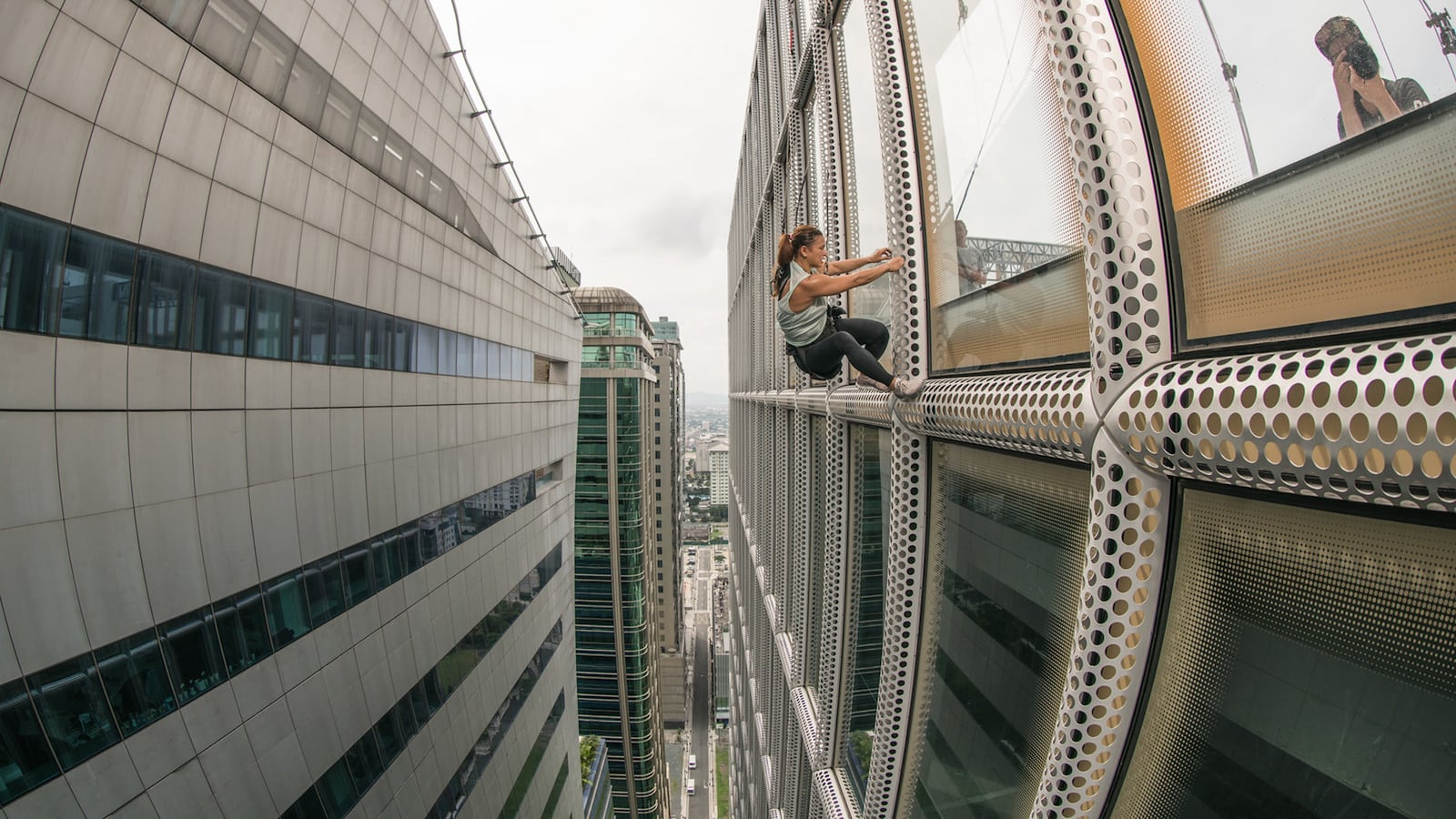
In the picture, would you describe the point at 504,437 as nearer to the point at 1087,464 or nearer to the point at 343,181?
the point at 343,181

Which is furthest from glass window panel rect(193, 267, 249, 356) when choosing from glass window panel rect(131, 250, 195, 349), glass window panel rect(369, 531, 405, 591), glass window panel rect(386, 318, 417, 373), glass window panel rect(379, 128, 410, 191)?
glass window panel rect(379, 128, 410, 191)

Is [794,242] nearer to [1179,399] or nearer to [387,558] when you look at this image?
[1179,399]

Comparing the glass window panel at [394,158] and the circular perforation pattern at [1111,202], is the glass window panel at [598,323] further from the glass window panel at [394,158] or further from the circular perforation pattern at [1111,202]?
the circular perforation pattern at [1111,202]

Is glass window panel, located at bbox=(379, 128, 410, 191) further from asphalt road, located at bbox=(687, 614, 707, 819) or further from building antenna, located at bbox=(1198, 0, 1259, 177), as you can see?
asphalt road, located at bbox=(687, 614, 707, 819)

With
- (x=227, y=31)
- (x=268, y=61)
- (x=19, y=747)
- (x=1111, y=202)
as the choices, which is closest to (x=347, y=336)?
(x=268, y=61)

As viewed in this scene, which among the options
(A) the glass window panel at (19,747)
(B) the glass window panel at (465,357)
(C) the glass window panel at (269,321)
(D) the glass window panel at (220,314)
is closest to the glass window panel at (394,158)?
(B) the glass window panel at (465,357)

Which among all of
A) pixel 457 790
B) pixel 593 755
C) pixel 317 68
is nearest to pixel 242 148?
pixel 317 68
